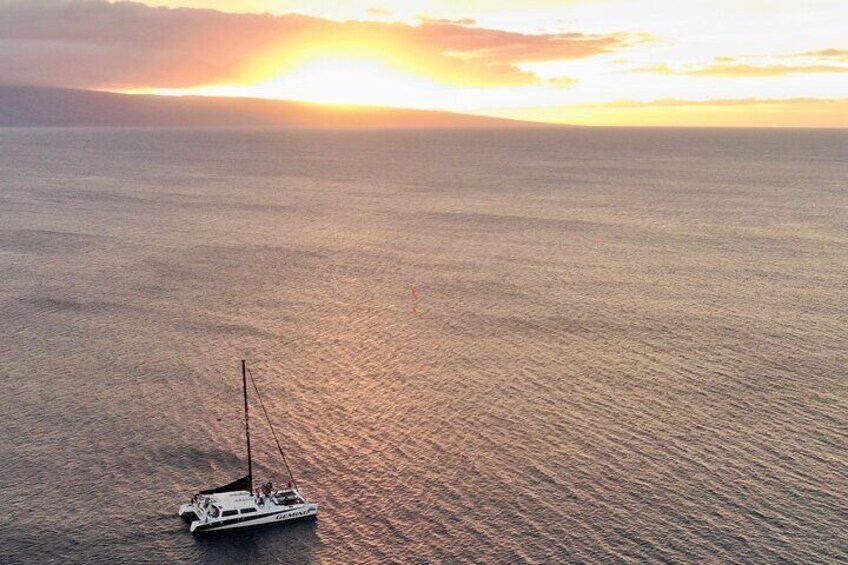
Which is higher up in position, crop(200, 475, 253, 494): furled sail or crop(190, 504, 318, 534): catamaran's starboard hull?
crop(200, 475, 253, 494): furled sail

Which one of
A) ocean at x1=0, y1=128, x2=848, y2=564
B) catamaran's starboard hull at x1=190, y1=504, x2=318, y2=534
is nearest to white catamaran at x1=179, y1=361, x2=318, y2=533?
catamaran's starboard hull at x1=190, y1=504, x2=318, y2=534

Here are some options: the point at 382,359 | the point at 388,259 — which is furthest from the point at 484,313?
the point at 388,259

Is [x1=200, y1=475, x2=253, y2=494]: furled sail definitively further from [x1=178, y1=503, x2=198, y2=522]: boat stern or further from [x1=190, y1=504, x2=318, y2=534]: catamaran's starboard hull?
[x1=190, y1=504, x2=318, y2=534]: catamaran's starboard hull

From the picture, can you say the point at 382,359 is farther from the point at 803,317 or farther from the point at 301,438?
the point at 803,317

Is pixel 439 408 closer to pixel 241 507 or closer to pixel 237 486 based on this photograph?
pixel 237 486

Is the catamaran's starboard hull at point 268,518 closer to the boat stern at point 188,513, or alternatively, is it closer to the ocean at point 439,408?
the ocean at point 439,408

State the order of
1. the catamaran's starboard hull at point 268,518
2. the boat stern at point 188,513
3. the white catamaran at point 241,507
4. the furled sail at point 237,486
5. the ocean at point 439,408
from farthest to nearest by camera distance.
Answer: the furled sail at point 237,486
the catamaran's starboard hull at point 268,518
the boat stern at point 188,513
the white catamaran at point 241,507
the ocean at point 439,408

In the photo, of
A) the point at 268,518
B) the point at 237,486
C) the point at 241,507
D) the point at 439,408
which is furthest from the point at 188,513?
the point at 439,408

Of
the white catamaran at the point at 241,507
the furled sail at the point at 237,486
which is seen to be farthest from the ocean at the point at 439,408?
the furled sail at the point at 237,486

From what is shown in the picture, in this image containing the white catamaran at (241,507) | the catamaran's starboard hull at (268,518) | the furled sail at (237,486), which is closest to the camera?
the white catamaran at (241,507)
